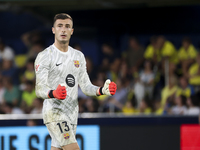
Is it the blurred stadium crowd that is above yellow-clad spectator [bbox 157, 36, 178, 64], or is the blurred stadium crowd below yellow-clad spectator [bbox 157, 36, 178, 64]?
below

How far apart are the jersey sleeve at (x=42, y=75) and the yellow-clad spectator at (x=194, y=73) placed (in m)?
5.43

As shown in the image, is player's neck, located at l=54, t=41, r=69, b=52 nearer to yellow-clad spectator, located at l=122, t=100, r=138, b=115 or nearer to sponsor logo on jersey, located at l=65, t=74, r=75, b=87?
sponsor logo on jersey, located at l=65, t=74, r=75, b=87

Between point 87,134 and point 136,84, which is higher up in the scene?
point 136,84

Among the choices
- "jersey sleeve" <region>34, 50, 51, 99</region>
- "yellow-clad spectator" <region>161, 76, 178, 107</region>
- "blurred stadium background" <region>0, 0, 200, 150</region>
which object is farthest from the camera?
"yellow-clad spectator" <region>161, 76, 178, 107</region>

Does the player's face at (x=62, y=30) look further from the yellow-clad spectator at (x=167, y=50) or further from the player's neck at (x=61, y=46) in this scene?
the yellow-clad spectator at (x=167, y=50)

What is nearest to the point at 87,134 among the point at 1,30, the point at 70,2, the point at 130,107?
the point at 130,107

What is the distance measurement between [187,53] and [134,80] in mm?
1664

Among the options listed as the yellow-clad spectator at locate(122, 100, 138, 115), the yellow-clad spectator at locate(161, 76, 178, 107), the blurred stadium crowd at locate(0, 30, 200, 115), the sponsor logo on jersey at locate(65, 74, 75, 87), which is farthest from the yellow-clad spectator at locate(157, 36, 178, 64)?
the sponsor logo on jersey at locate(65, 74, 75, 87)

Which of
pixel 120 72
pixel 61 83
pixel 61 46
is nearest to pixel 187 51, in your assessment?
pixel 120 72

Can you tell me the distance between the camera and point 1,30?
43.7ft

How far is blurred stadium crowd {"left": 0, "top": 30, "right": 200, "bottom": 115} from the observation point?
8664mm

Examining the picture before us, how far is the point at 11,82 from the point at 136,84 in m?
3.14

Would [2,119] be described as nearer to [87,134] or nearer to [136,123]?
[87,134]

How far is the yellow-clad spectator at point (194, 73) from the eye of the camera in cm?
922
